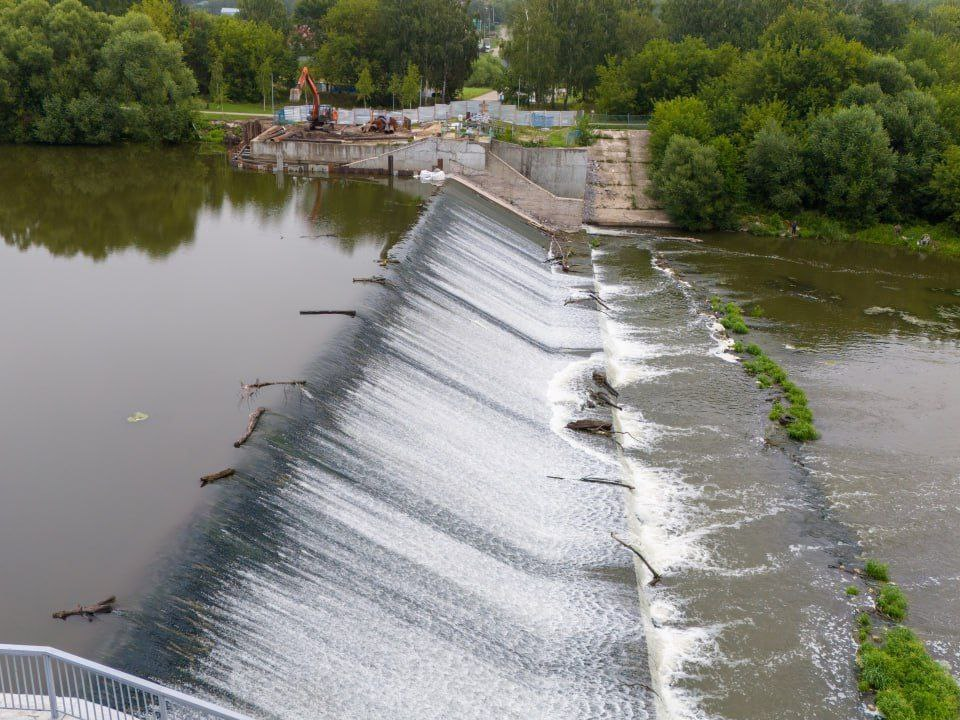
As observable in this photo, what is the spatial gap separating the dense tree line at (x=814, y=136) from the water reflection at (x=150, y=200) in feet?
41.2

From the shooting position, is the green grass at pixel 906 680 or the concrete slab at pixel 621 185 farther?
the concrete slab at pixel 621 185

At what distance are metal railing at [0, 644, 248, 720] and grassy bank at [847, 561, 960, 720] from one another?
8841 mm

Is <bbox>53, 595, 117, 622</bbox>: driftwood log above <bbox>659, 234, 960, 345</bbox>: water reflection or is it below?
below

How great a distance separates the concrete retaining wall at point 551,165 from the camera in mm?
42875

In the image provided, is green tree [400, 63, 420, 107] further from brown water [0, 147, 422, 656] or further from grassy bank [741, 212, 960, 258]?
grassy bank [741, 212, 960, 258]

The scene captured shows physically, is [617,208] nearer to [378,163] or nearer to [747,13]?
[378,163]

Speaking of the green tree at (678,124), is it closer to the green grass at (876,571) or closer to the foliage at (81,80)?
the foliage at (81,80)

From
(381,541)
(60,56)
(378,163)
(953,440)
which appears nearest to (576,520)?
(381,541)

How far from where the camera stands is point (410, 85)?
58.2 m

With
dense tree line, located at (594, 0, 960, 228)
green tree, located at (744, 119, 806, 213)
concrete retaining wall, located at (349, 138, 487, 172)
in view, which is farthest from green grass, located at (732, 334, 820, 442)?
concrete retaining wall, located at (349, 138, 487, 172)

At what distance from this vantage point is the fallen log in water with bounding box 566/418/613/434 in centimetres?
1883

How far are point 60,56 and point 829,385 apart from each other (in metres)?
46.3

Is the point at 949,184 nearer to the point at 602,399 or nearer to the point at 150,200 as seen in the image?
the point at 602,399

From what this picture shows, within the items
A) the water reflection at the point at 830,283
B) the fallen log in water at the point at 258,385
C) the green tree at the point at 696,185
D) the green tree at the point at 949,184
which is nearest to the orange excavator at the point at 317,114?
the green tree at the point at 696,185
